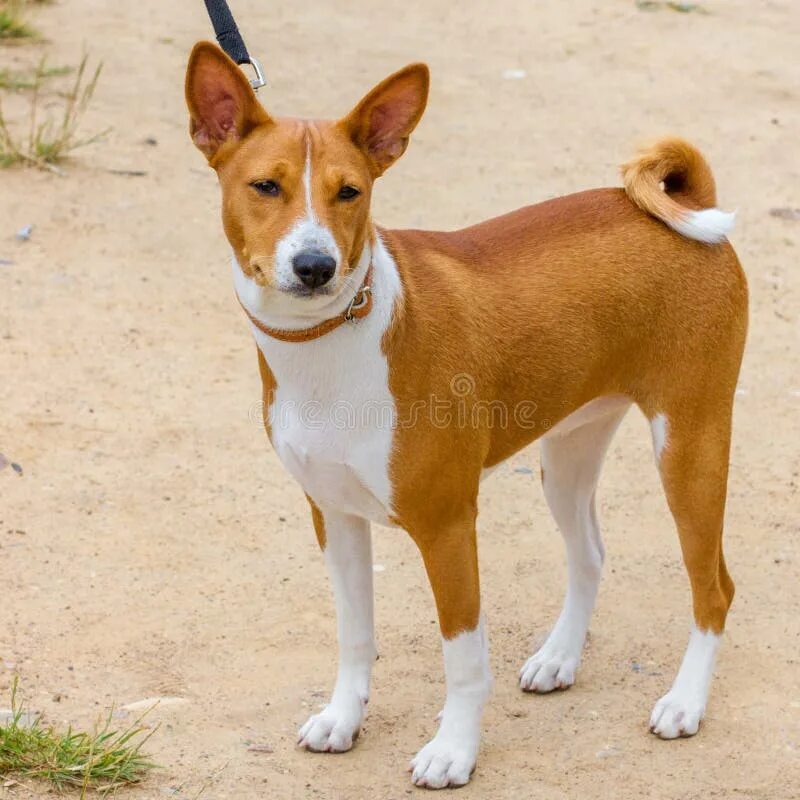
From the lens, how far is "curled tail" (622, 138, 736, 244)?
A: 410cm

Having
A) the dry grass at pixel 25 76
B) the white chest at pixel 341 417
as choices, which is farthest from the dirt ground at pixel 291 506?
the white chest at pixel 341 417

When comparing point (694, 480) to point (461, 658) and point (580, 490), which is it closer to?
point (580, 490)

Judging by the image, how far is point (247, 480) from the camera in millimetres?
5516

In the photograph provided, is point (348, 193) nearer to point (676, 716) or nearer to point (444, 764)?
point (444, 764)

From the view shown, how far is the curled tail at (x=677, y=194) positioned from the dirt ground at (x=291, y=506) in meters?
1.44

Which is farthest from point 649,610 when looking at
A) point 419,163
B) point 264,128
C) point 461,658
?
point 419,163

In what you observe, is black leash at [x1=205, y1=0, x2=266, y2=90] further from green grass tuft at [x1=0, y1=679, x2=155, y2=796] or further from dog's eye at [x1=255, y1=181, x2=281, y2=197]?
green grass tuft at [x1=0, y1=679, x2=155, y2=796]

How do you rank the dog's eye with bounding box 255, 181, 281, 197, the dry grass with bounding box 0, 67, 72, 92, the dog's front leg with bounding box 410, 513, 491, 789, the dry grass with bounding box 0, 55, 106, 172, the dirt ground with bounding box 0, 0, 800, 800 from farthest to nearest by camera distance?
the dry grass with bounding box 0, 67, 72, 92 → the dry grass with bounding box 0, 55, 106, 172 → the dirt ground with bounding box 0, 0, 800, 800 → the dog's front leg with bounding box 410, 513, 491, 789 → the dog's eye with bounding box 255, 181, 281, 197

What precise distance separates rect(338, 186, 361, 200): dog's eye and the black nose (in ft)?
0.76

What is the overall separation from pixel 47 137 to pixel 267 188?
4.84 metres

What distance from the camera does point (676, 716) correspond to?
4.23 meters

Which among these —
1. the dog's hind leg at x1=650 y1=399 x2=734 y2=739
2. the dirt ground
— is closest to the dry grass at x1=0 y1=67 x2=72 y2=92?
the dirt ground

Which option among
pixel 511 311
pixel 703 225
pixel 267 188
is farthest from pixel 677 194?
pixel 267 188

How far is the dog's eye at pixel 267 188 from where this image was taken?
11.3 ft
